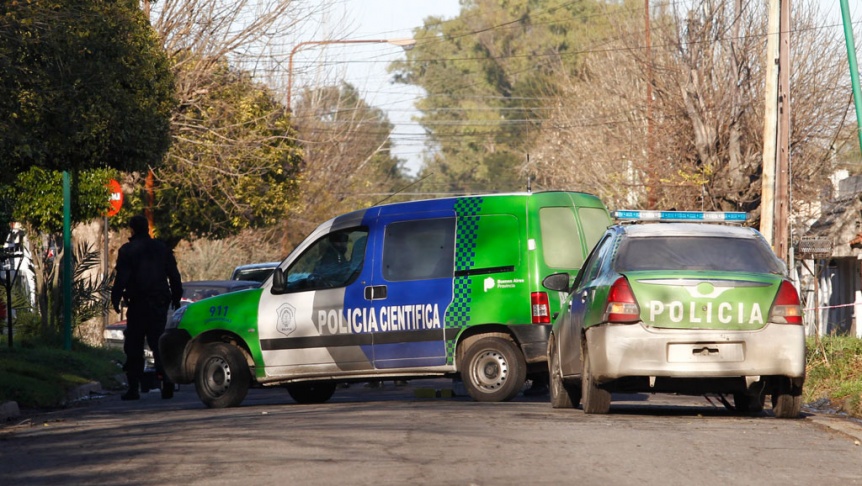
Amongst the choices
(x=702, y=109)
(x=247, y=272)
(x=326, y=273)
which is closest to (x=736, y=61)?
(x=702, y=109)

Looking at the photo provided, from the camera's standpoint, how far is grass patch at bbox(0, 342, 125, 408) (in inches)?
578

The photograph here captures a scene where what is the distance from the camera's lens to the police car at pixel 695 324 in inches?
428

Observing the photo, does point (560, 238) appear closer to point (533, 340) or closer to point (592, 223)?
point (592, 223)

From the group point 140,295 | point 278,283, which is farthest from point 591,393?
point 140,295

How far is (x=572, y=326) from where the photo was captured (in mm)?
12094

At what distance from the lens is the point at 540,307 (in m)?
13.5

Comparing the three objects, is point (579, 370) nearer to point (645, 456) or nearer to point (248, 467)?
point (645, 456)

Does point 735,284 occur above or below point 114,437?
above

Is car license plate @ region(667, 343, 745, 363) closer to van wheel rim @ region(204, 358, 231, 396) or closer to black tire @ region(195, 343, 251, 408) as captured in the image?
black tire @ region(195, 343, 251, 408)

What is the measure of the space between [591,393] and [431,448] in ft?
9.57

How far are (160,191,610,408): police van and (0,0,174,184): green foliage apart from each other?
2.77m

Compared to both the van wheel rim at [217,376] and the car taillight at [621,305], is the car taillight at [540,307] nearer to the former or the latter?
the car taillight at [621,305]

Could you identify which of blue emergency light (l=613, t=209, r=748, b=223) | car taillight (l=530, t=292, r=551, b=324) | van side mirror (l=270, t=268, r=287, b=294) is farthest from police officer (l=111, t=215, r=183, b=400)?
blue emergency light (l=613, t=209, r=748, b=223)

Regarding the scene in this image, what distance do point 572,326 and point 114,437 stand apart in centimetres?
412
